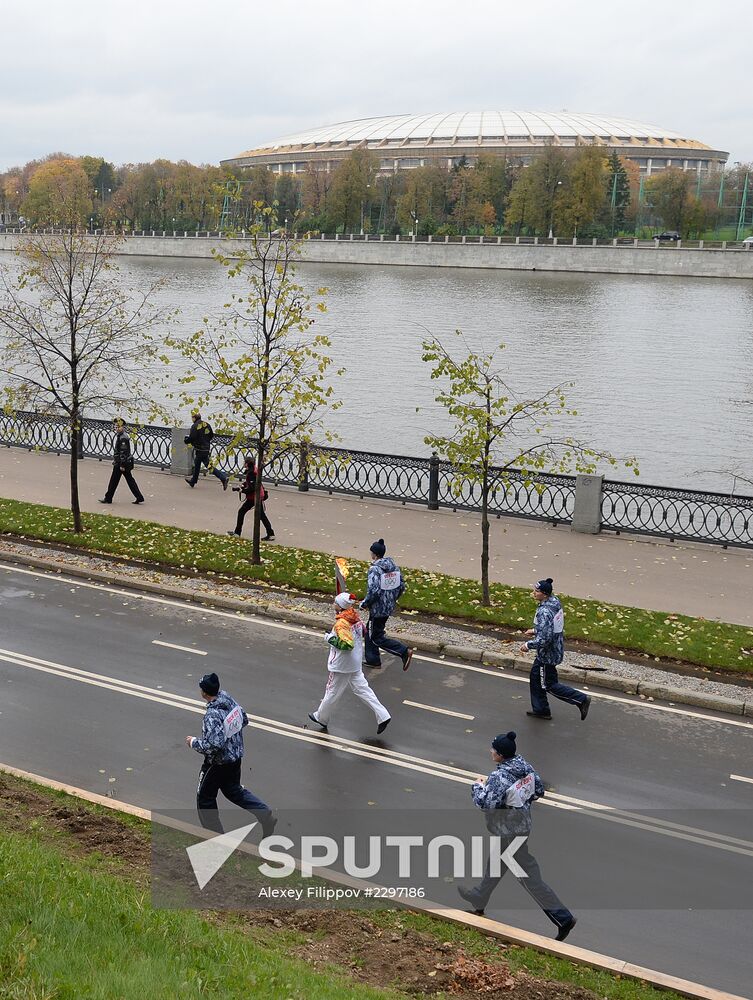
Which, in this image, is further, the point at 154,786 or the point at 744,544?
the point at 744,544

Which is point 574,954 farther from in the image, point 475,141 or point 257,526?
point 475,141

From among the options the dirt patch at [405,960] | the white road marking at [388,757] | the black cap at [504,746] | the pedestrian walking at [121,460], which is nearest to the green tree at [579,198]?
the pedestrian walking at [121,460]

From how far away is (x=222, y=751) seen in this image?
8.16 metres

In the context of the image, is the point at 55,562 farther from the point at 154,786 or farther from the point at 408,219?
the point at 408,219

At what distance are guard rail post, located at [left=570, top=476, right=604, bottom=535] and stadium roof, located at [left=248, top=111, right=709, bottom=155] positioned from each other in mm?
159770

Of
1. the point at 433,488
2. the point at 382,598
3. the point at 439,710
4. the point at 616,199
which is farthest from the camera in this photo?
the point at 616,199

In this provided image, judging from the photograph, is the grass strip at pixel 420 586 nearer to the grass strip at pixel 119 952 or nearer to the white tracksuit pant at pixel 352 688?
the white tracksuit pant at pixel 352 688

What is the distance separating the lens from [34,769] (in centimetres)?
963

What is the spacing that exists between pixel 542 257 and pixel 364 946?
106429 millimetres

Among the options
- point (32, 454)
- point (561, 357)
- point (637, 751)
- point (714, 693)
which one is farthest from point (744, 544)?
point (561, 357)

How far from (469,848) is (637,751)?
9.19ft

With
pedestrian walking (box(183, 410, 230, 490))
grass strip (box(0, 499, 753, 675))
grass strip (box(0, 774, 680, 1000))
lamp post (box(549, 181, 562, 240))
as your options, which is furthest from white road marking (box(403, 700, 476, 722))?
lamp post (box(549, 181, 562, 240))

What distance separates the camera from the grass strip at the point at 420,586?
43.3 feet

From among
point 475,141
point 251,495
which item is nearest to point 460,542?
point 251,495
